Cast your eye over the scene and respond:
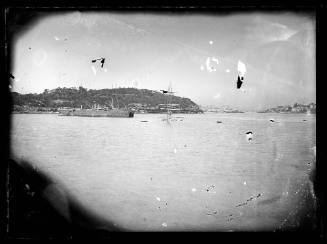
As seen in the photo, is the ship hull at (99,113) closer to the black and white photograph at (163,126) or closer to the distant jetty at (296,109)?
the black and white photograph at (163,126)

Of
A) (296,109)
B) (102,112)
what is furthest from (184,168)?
(296,109)

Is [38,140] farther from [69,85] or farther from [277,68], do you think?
[277,68]

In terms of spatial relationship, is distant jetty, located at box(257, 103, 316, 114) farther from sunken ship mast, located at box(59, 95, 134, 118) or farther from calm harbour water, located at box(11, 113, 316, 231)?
sunken ship mast, located at box(59, 95, 134, 118)

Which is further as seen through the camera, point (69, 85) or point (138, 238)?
point (69, 85)

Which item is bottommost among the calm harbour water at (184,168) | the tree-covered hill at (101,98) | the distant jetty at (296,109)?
the calm harbour water at (184,168)

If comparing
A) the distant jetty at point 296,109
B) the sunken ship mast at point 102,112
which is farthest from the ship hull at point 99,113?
the distant jetty at point 296,109

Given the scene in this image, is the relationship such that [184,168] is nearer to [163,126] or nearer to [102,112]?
[163,126]
